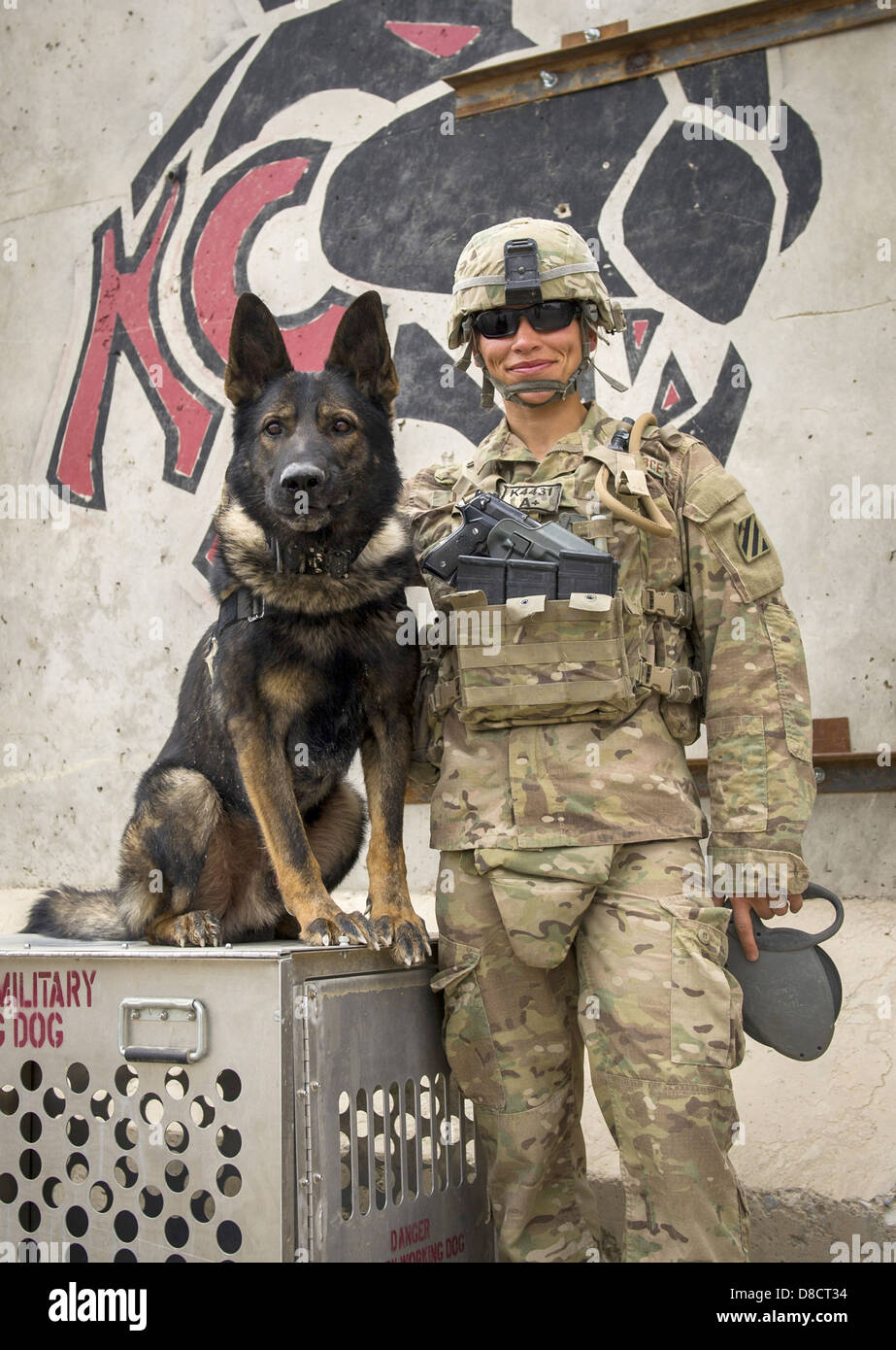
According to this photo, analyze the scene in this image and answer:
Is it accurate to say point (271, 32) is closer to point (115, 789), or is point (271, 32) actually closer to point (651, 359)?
point (651, 359)

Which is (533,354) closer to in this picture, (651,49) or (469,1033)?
(469,1033)

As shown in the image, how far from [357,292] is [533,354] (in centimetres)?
269

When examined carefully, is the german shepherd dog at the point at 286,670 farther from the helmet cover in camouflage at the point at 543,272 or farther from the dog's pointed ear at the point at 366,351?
the helmet cover in camouflage at the point at 543,272

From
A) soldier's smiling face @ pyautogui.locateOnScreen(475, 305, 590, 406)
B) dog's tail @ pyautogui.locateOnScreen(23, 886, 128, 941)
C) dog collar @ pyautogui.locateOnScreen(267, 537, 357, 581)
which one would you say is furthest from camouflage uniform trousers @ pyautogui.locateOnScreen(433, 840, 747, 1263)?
soldier's smiling face @ pyautogui.locateOnScreen(475, 305, 590, 406)

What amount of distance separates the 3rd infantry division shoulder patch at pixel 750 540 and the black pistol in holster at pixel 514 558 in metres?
0.28

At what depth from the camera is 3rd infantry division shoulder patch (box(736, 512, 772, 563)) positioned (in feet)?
7.72

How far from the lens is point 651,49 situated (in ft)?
14.1

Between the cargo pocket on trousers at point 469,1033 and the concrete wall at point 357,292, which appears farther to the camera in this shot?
the concrete wall at point 357,292

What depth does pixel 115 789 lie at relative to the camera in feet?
17.3

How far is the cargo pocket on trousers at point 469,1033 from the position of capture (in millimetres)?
2289
